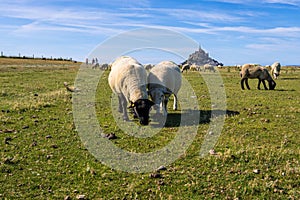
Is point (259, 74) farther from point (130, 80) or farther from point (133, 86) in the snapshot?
point (133, 86)

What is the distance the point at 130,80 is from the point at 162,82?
176 cm

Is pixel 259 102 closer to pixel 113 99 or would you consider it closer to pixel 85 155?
pixel 113 99

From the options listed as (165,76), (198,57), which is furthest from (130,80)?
(198,57)

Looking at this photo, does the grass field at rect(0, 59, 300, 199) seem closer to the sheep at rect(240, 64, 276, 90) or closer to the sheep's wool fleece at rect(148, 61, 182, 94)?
the sheep's wool fleece at rect(148, 61, 182, 94)

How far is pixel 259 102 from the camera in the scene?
20438 mm

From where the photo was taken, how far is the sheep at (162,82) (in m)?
13.4

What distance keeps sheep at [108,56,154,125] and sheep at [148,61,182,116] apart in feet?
1.90

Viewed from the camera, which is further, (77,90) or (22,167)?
(77,90)

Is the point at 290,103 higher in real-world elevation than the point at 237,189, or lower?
higher

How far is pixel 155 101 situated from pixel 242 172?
5.66 meters

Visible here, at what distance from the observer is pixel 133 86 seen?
1259 centimetres

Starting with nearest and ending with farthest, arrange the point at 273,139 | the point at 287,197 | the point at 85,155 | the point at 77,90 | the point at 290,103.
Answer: the point at 287,197 → the point at 85,155 → the point at 273,139 → the point at 290,103 → the point at 77,90

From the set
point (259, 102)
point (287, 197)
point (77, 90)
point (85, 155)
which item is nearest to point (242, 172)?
point (287, 197)

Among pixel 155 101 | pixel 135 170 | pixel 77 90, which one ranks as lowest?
pixel 135 170
